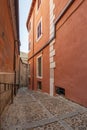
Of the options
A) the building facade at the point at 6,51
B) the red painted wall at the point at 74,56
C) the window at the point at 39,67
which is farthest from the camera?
the window at the point at 39,67

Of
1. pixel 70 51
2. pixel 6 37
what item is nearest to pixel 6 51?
pixel 6 37

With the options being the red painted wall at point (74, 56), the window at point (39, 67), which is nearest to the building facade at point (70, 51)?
the red painted wall at point (74, 56)

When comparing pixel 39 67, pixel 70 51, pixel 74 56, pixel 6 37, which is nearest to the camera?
pixel 6 37

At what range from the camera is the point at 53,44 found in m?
7.24

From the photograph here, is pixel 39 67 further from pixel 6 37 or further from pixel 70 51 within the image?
pixel 6 37

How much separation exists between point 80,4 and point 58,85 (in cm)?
308

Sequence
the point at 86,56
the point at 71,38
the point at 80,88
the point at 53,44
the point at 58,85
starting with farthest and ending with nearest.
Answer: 1. the point at 53,44
2. the point at 58,85
3. the point at 71,38
4. the point at 80,88
5. the point at 86,56

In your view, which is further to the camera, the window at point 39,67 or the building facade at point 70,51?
the window at point 39,67

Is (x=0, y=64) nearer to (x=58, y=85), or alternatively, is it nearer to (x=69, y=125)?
(x=69, y=125)

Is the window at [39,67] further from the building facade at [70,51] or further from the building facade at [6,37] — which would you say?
the building facade at [6,37]

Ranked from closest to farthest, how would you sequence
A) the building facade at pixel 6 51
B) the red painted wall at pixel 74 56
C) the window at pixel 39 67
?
the building facade at pixel 6 51, the red painted wall at pixel 74 56, the window at pixel 39 67

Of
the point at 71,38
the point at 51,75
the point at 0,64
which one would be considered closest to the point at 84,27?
the point at 71,38

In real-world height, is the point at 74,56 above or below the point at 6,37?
below

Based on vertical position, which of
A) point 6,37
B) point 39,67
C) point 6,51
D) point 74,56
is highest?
point 6,37
